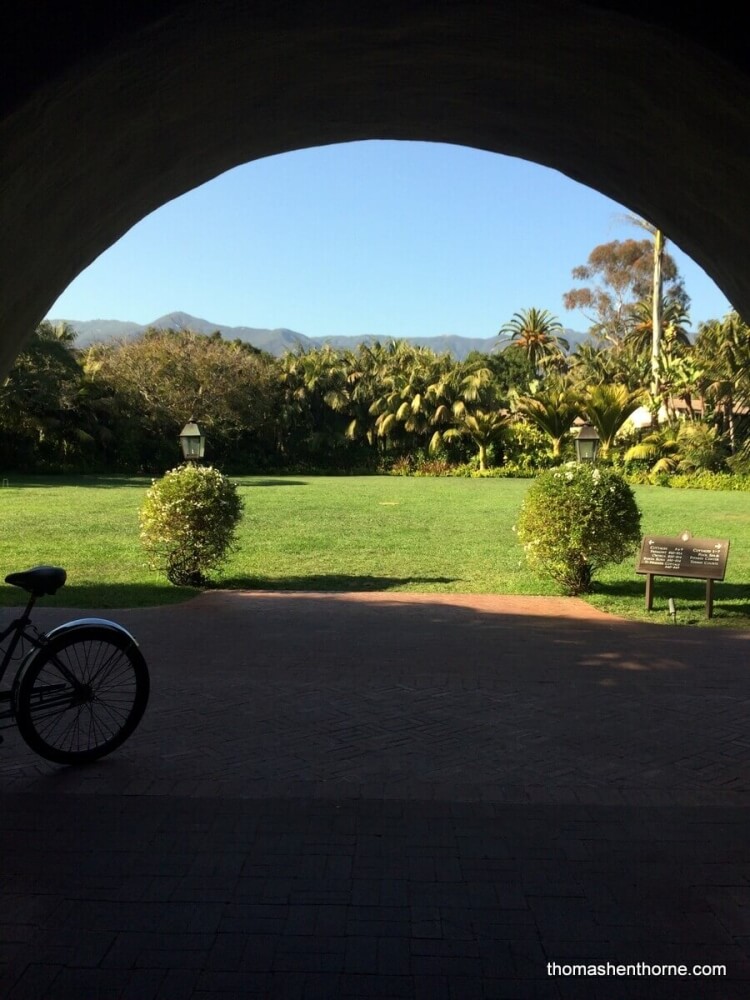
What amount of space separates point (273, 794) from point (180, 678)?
104 inches

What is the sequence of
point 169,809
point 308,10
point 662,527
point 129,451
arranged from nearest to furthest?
point 308,10, point 169,809, point 662,527, point 129,451

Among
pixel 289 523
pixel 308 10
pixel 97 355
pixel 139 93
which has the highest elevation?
pixel 97 355

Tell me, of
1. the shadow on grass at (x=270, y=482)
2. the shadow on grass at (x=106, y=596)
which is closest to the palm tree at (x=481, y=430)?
the shadow on grass at (x=270, y=482)

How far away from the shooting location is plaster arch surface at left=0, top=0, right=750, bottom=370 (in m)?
2.42

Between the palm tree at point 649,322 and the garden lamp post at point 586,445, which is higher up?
the palm tree at point 649,322

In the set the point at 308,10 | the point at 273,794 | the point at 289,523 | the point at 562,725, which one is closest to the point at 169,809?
the point at 273,794

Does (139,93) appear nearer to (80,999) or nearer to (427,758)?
(80,999)

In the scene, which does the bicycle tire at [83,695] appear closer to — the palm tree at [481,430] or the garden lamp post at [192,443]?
the garden lamp post at [192,443]

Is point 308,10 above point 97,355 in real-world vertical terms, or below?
below

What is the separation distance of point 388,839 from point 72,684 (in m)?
2.04

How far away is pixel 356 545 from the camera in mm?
16641

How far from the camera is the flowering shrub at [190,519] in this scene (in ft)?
38.1

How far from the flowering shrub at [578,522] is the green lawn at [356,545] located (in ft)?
1.64

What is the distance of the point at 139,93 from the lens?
2.90 meters
